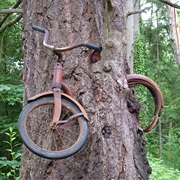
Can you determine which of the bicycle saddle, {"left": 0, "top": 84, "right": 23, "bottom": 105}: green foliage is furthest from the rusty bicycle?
{"left": 0, "top": 84, "right": 23, "bottom": 105}: green foliage

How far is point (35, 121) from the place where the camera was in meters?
1.94

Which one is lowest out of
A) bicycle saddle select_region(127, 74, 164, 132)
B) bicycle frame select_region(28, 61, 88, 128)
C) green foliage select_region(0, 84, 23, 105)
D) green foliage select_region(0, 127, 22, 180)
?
green foliage select_region(0, 127, 22, 180)

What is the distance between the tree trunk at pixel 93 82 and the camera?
1.81m

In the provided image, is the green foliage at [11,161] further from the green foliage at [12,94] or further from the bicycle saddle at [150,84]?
the bicycle saddle at [150,84]

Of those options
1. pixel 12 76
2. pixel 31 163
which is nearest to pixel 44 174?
pixel 31 163

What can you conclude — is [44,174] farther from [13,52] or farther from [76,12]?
[13,52]

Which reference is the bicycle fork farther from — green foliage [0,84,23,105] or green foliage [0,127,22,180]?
green foliage [0,84,23,105]

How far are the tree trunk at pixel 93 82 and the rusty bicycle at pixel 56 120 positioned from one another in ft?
0.34

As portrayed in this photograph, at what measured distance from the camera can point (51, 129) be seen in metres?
1.68

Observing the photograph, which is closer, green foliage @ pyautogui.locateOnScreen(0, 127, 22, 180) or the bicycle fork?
the bicycle fork

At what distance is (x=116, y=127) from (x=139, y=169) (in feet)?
1.06

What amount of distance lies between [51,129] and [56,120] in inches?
3.0

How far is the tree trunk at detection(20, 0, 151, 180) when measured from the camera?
5.92ft

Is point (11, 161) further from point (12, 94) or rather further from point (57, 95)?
point (57, 95)
